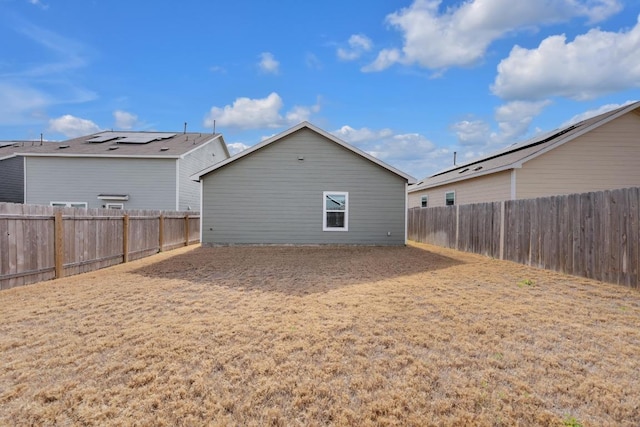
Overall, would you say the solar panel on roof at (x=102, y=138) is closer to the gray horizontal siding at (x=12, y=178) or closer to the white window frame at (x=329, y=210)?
the gray horizontal siding at (x=12, y=178)

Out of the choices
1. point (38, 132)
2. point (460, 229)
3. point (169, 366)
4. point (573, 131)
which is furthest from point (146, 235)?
point (38, 132)

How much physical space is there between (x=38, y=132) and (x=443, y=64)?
1102 inches

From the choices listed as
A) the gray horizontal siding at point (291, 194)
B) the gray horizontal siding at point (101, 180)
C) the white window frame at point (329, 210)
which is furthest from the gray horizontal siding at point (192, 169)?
the white window frame at point (329, 210)

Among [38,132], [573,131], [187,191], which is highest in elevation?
[38,132]

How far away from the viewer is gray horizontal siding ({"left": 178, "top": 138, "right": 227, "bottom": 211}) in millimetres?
18641

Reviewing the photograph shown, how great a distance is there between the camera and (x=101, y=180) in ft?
59.7

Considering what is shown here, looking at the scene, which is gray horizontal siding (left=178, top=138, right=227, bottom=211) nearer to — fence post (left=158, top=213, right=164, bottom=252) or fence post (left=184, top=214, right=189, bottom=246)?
fence post (left=184, top=214, right=189, bottom=246)

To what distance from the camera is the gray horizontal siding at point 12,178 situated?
73.0 feet

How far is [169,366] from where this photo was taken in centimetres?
324

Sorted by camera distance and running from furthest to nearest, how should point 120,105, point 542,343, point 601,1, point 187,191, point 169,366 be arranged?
point 120,105
point 187,191
point 601,1
point 542,343
point 169,366

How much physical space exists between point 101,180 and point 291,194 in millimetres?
11191

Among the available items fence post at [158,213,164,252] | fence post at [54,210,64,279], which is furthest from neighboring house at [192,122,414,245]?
fence post at [54,210,64,279]

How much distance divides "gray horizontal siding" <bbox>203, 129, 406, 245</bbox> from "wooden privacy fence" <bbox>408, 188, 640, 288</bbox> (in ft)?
13.3

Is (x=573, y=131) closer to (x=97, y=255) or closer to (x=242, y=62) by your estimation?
(x=242, y=62)
